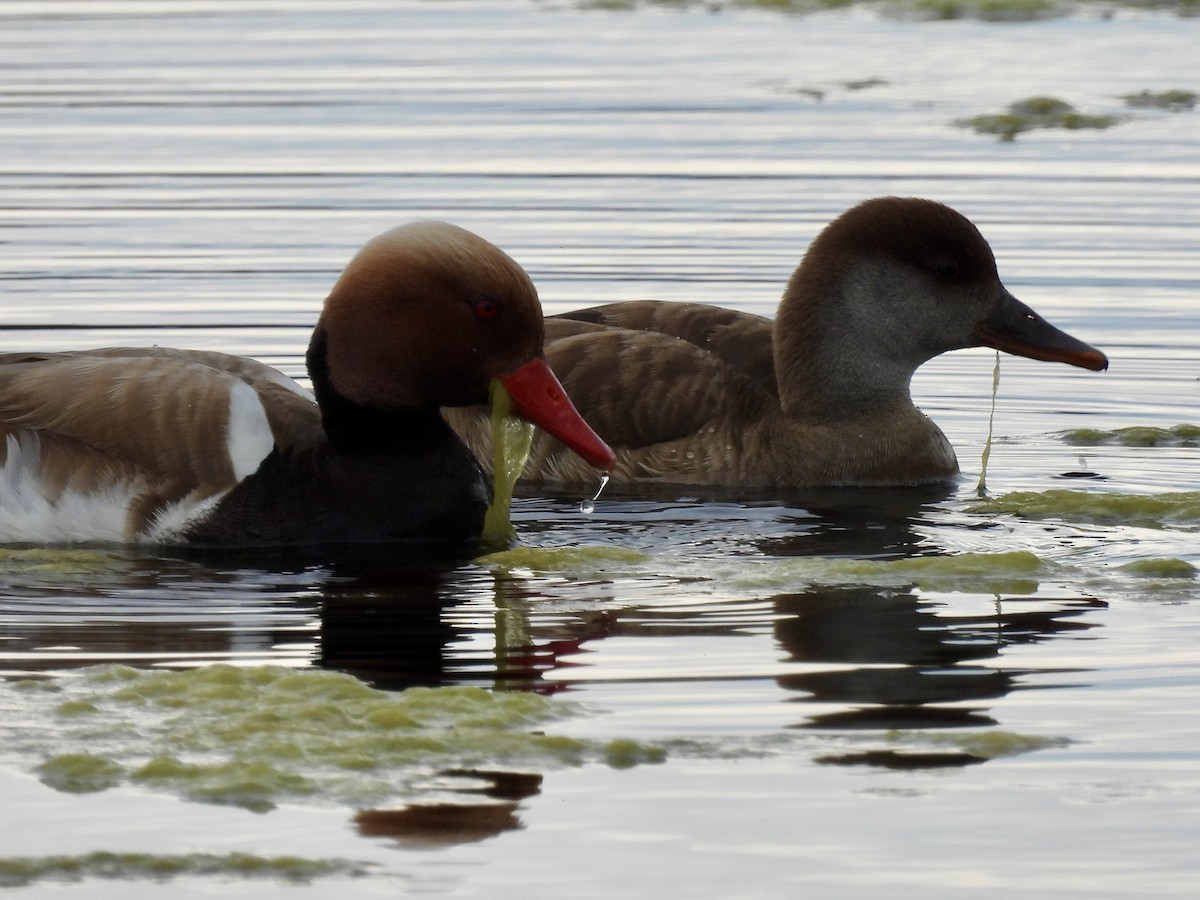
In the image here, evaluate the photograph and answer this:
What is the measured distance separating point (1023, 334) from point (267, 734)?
16.9 feet

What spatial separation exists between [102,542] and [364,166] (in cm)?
857

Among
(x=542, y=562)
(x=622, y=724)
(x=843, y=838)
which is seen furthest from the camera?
(x=542, y=562)

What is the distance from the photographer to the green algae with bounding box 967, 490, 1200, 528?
28.1 feet

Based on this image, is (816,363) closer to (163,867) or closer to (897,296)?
(897,296)

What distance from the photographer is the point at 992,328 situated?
9953 mm

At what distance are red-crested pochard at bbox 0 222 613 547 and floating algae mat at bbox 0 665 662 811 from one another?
5.73ft

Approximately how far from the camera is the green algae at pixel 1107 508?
8.58m

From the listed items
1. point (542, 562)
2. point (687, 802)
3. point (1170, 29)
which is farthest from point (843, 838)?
point (1170, 29)

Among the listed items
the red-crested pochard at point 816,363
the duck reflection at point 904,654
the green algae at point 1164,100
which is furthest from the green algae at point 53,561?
the green algae at point 1164,100

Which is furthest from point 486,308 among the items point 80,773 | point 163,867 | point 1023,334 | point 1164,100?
point 1164,100

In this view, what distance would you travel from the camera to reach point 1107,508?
8758mm

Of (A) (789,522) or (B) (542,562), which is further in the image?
(A) (789,522)

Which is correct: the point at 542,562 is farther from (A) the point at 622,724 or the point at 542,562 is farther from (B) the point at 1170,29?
(B) the point at 1170,29

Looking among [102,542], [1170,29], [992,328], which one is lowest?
[102,542]
